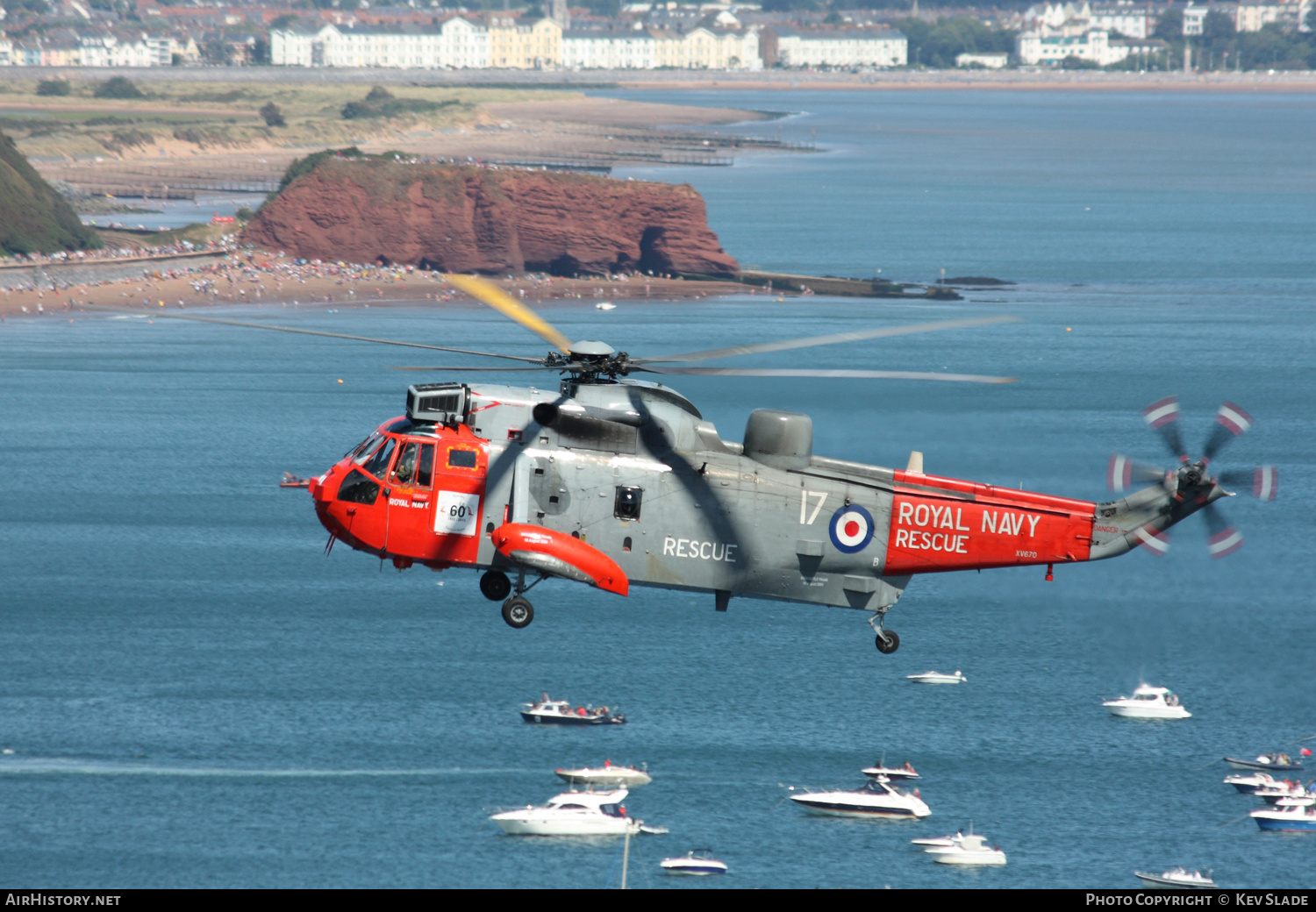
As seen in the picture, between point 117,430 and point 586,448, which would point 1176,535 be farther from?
point 117,430

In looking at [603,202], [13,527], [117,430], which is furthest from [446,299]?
[13,527]

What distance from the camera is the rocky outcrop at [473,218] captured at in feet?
418

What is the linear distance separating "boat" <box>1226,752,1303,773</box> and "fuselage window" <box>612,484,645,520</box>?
40.9m

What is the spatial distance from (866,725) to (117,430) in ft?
177

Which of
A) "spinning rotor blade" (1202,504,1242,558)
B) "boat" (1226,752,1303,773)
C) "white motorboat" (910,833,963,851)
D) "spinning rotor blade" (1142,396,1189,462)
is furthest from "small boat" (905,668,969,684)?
"spinning rotor blade" (1142,396,1189,462)

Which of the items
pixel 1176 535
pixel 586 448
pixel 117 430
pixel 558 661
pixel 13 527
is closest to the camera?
pixel 586 448

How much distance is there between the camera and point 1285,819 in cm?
5522

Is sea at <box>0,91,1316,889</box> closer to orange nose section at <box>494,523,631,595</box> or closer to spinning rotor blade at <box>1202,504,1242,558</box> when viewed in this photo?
spinning rotor blade at <box>1202,504,1242,558</box>

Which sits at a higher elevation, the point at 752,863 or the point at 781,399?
the point at 781,399

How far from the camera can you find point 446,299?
124438 mm

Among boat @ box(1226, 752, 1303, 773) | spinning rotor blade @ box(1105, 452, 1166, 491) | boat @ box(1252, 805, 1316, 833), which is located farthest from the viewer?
boat @ box(1226, 752, 1303, 773)

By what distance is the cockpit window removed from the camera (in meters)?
24.4

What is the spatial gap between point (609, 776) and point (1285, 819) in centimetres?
2479

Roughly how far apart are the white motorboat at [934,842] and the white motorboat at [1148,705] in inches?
487
